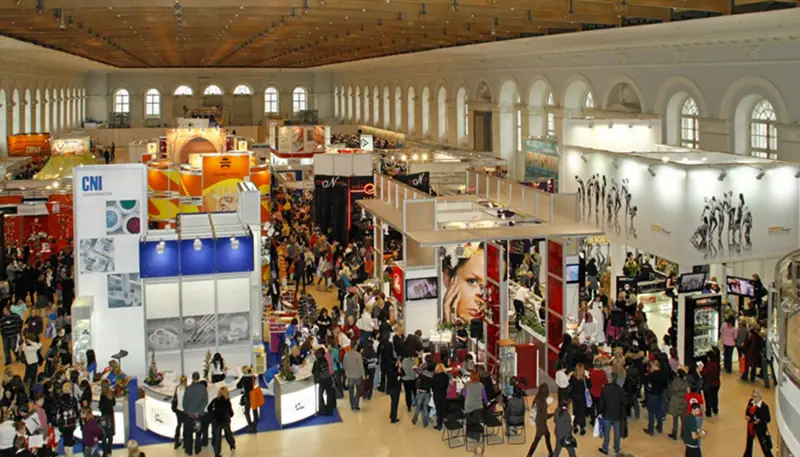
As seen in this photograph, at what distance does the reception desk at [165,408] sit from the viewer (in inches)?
470

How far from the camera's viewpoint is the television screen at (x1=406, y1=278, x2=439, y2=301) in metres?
15.2

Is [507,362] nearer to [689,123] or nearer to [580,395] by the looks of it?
[580,395]

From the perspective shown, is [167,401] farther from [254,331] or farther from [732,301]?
[732,301]

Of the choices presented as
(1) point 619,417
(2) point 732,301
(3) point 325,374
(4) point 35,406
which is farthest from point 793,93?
(4) point 35,406

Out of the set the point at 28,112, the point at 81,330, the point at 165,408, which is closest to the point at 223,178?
the point at 81,330

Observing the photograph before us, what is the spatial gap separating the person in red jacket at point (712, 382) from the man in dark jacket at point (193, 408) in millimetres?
6231

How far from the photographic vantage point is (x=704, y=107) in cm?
2044

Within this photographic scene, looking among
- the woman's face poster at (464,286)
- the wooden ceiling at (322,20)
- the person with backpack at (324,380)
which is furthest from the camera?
the woman's face poster at (464,286)

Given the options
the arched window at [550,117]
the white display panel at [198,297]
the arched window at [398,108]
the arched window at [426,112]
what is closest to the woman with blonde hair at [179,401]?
the white display panel at [198,297]

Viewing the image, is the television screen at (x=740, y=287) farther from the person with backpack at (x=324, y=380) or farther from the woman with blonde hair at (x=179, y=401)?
the woman with blonde hair at (x=179, y=401)

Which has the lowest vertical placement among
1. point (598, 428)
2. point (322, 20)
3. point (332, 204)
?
point (598, 428)

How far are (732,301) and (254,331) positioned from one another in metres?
7.80

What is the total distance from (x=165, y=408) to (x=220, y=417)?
1.08 meters

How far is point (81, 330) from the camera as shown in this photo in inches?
524
